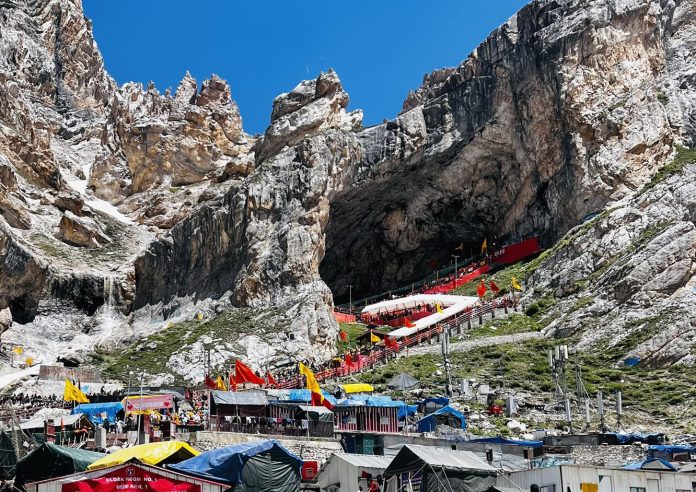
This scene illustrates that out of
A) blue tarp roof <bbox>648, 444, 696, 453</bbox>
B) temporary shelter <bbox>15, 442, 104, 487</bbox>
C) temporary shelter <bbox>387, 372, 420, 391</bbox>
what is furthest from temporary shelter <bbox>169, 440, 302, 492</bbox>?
temporary shelter <bbox>387, 372, 420, 391</bbox>

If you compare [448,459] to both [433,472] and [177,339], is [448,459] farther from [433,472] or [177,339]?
[177,339]

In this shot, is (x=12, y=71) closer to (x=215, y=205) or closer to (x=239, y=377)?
(x=215, y=205)

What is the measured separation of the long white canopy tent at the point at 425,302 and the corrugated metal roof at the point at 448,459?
40.8 meters

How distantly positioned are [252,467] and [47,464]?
720cm

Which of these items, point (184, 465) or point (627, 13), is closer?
point (184, 465)

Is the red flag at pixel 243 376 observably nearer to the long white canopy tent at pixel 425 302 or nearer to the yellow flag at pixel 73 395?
the yellow flag at pixel 73 395

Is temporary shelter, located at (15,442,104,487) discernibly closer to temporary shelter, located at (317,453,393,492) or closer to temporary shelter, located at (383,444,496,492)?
temporary shelter, located at (317,453,393,492)

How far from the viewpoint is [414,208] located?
312ft

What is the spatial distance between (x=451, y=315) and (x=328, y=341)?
32.4 ft

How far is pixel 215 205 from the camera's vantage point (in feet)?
296

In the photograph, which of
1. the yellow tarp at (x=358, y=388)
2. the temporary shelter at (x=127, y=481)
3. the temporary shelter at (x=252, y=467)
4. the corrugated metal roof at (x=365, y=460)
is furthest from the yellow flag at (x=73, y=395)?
the temporary shelter at (x=127, y=481)

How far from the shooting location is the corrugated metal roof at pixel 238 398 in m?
43.6

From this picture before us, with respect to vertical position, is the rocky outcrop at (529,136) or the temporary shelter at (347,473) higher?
the rocky outcrop at (529,136)

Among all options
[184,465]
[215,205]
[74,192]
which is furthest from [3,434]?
[74,192]
